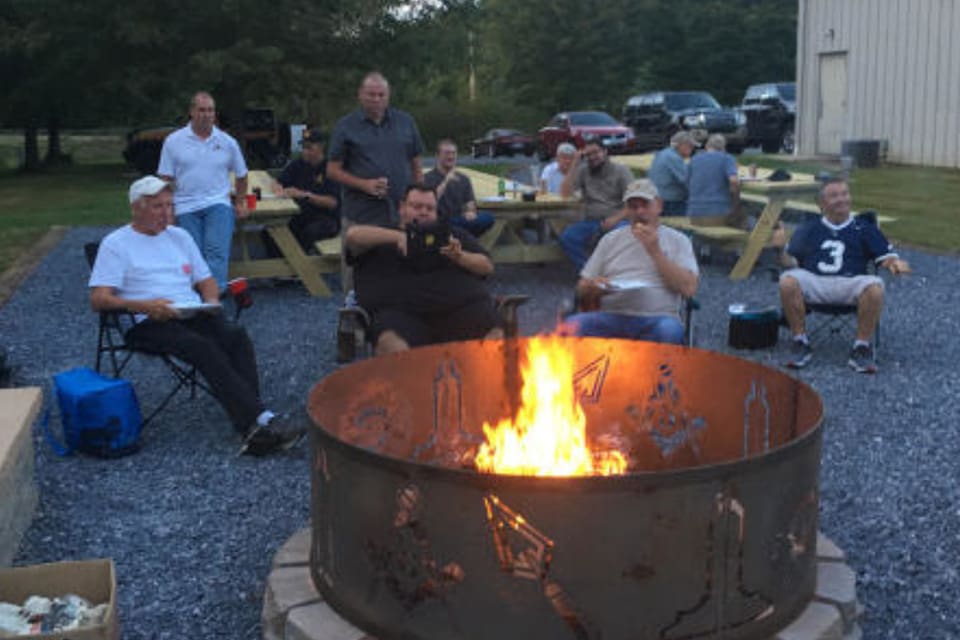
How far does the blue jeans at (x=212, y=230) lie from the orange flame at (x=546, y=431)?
3838mm

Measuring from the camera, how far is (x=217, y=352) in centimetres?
491

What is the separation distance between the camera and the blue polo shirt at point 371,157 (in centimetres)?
647

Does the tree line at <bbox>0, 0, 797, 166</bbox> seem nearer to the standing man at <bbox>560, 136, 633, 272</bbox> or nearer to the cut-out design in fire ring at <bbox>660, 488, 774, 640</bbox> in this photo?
the standing man at <bbox>560, 136, 633, 272</bbox>

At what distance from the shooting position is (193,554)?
3791 mm

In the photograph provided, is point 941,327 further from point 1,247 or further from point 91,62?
point 91,62

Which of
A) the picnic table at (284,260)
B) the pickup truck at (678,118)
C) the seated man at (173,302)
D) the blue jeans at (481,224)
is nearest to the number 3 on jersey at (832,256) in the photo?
the blue jeans at (481,224)

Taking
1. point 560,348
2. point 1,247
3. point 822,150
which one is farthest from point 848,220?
point 822,150

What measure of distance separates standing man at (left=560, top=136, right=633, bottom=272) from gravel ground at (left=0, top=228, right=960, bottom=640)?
1.19 m

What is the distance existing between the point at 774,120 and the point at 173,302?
22.4m

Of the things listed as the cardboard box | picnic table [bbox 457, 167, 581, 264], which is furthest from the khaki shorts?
the cardboard box

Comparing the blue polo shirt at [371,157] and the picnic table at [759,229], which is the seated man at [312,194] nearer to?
the blue polo shirt at [371,157]

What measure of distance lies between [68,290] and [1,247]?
145 inches

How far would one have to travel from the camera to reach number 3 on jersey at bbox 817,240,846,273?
6.28 meters

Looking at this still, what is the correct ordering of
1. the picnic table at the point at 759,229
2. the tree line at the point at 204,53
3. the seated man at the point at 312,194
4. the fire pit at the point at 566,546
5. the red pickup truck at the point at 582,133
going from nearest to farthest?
the fire pit at the point at 566,546 < the picnic table at the point at 759,229 < the seated man at the point at 312,194 < the tree line at the point at 204,53 < the red pickup truck at the point at 582,133
